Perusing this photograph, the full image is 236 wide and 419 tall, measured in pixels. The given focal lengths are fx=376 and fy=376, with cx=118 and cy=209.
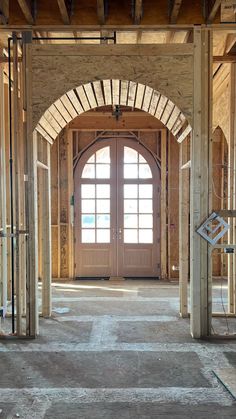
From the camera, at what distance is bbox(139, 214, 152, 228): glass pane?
8117 mm

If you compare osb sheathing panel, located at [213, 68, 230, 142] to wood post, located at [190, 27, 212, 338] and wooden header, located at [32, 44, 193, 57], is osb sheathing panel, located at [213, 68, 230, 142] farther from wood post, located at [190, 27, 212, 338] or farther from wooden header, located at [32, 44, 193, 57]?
wooden header, located at [32, 44, 193, 57]

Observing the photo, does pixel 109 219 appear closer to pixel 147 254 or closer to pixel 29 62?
pixel 147 254

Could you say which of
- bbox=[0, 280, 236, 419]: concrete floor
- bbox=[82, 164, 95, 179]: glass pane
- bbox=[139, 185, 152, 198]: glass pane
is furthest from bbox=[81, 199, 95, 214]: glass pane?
bbox=[0, 280, 236, 419]: concrete floor

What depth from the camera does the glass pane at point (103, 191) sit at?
26.5 ft

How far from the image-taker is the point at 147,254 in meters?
8.11

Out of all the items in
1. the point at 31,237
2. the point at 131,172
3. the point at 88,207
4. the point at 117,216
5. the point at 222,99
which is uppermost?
the point at 222,99

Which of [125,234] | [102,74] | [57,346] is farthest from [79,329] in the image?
[125,234]

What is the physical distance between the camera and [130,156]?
806 cm

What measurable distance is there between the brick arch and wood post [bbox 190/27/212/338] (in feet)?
0.70

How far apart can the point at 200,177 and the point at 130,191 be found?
3.88 m

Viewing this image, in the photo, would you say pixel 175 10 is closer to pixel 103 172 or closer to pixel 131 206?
pixel 103 172

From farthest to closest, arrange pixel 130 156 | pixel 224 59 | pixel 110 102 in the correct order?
1. pixel 130 156
2. pixel 110 102
3. pixel 224 59

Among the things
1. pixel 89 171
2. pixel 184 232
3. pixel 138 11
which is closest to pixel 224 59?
pixel 138 11

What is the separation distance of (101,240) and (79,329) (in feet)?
11.6
